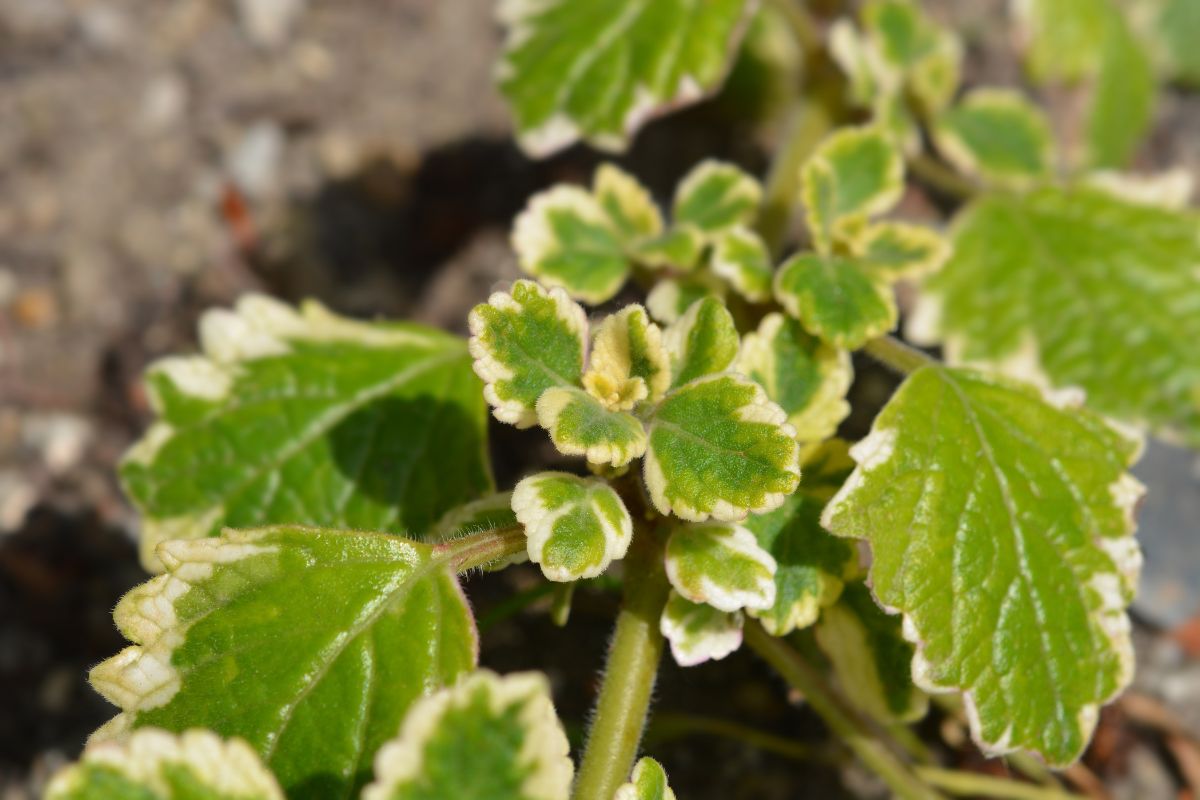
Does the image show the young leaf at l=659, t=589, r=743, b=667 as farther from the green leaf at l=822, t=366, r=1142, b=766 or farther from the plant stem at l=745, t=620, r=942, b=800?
the plant stem at l=745, t=620, r=942, b=800

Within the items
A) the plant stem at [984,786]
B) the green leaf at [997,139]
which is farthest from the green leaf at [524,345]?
the green leaf at [997,139]

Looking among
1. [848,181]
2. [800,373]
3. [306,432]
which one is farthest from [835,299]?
[306,432]

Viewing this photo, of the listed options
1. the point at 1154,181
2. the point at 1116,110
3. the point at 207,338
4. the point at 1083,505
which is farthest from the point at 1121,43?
the point at 207,338

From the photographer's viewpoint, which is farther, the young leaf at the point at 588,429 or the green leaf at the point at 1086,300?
the green leaf at the point at 1086,300

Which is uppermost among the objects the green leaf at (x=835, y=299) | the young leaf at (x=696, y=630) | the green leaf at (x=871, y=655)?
the green leaf at (x=835, y=299)

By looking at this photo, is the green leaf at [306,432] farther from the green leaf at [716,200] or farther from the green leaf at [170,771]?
the green leaf at [170,771]

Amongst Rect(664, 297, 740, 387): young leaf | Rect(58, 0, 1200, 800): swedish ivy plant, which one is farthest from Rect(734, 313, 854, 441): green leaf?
Rect(664, 297, 740, 387): young leaf
